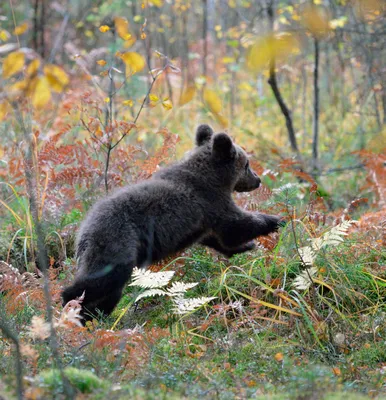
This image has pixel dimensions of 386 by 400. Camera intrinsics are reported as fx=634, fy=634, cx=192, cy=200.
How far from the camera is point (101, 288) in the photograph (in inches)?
220

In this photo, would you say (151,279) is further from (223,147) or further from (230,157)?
(230,157)

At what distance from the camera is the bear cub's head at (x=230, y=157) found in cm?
726

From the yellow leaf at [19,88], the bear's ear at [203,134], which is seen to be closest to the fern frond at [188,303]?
the yellow leaf at [19,88]

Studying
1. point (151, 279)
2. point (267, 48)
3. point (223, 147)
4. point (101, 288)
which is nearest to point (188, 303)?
point (151, 279)

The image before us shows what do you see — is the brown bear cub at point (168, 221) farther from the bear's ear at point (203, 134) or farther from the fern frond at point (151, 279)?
the fern frond at point (151, 279)

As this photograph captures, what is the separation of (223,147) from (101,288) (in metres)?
2.48

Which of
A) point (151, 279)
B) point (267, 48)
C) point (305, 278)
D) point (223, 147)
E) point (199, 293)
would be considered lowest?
point (199, 293)

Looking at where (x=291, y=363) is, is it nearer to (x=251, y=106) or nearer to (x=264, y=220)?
(x=264, y=220)

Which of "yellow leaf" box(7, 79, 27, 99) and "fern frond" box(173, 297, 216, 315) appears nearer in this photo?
"yellow leaf" box(7, 79, 27, 99)

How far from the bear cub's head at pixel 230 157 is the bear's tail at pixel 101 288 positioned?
2.14 m

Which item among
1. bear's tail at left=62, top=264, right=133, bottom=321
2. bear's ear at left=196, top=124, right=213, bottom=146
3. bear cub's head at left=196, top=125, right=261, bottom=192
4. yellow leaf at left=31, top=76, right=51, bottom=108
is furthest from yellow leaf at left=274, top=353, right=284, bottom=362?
bear's ear at left=196, top=124, right=213, bottom=146

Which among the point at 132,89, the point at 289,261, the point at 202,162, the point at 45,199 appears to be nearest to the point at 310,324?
the point at 289,261

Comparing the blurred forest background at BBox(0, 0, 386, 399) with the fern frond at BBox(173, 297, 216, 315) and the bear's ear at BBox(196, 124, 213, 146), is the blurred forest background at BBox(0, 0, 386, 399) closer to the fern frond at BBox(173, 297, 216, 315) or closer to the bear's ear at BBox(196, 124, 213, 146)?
the fern frond at BBox(173, 297, 216, 315)

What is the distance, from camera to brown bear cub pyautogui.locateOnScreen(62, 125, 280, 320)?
18.6ft
